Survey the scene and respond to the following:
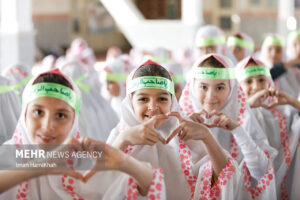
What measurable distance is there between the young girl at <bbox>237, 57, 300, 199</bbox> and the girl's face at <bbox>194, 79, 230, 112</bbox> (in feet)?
0.89

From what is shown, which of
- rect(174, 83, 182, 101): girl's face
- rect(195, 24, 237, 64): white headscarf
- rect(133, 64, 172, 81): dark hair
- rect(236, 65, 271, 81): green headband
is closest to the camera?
rect(133, 64, 172, 81): dark hair

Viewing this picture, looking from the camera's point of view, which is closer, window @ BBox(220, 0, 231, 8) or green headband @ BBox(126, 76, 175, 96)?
green headband @ BBox(126, 76, 175, 96)

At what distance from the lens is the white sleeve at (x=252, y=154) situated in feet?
6.42

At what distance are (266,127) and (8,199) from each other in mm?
1564

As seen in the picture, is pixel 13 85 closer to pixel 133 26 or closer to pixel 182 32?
pixel 182 32

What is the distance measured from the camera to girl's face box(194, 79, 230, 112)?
7.34 feet

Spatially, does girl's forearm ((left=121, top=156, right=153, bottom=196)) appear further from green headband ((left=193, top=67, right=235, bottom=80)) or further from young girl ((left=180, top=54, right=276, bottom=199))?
green headband ((left=193, top=67, right=235, bottom=80))

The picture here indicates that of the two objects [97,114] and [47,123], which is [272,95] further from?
[97,114]

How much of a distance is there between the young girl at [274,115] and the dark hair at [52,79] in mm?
1162

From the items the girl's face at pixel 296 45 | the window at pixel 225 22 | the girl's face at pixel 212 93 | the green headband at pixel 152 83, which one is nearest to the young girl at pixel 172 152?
the green headband at pixel 152 83

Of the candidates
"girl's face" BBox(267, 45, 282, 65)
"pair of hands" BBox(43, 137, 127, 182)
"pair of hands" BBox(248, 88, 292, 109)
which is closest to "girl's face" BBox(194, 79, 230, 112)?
"pair of hands" BBox(248, 88, 292, 109)

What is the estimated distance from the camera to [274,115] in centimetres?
265

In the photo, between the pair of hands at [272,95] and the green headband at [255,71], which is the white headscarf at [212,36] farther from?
the pair of hands at [272,95]

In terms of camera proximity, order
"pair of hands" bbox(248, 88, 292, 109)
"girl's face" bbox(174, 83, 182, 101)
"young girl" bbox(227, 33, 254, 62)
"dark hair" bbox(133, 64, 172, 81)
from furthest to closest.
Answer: "young girl" bbox(227, 33, 254, 62) → "girl's face" bbox(174, 83, 182, 101) → "pair of hands" bbox(248, 88, 292, 109) → "dark hair" bbox(133, 64, 172, 81)
